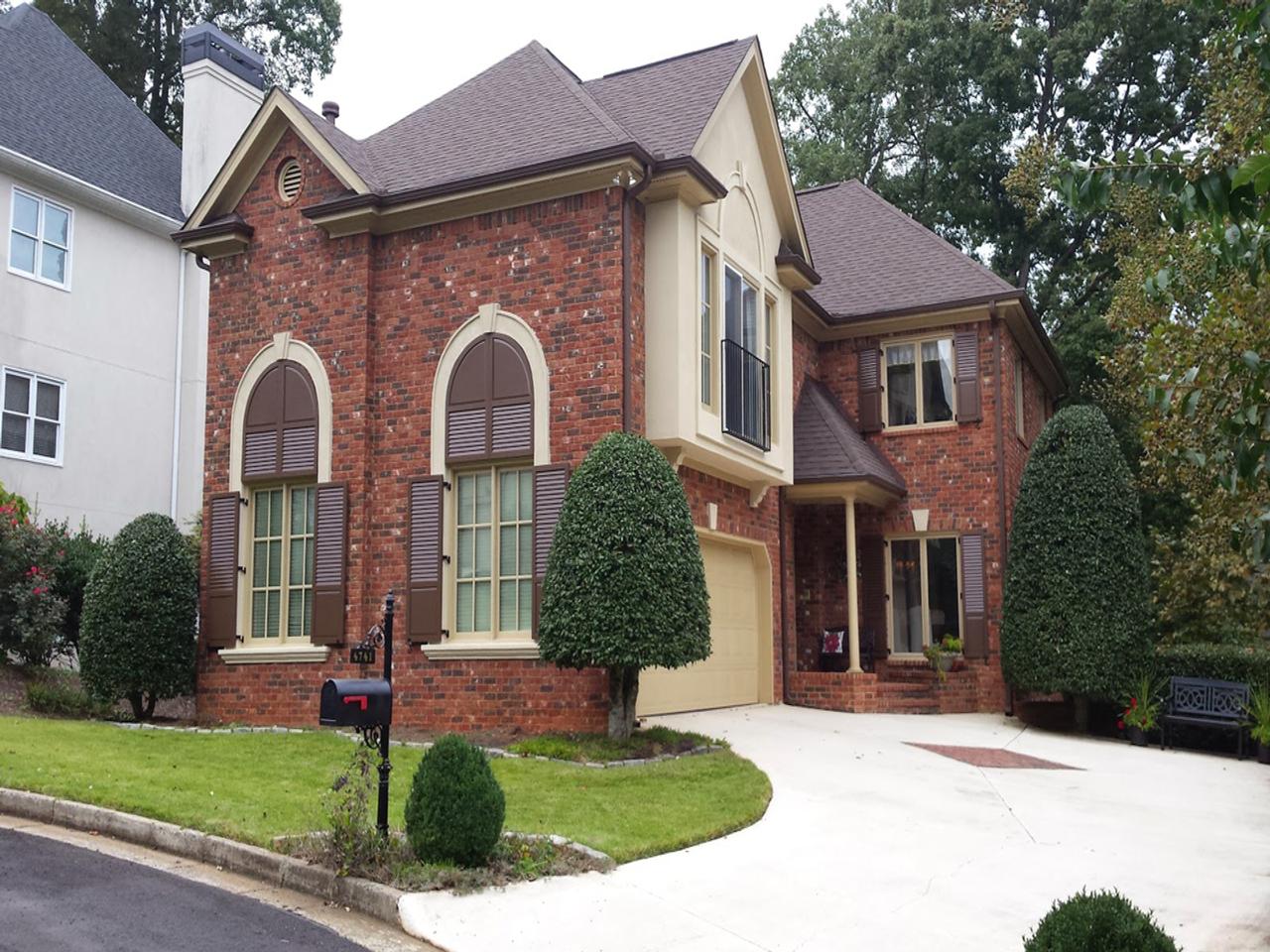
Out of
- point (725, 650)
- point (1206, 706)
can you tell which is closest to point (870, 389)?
point (725, 650)

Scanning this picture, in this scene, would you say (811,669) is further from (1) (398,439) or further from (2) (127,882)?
(2) (127,882)

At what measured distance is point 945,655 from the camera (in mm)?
17359

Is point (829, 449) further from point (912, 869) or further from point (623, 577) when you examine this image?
point (912, 869)

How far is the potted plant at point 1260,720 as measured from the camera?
43.9 feet

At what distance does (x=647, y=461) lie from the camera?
11594mm

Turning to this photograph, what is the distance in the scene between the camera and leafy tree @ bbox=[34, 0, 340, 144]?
34125 mm

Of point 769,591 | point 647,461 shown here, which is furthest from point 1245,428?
point 769,591

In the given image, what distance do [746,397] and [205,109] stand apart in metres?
14.4

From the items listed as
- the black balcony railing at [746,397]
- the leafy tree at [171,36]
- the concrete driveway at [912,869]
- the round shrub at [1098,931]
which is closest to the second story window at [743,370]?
the black balcony railing at [746,397]

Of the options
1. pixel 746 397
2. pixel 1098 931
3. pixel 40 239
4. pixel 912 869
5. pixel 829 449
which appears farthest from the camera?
pixel 40 239

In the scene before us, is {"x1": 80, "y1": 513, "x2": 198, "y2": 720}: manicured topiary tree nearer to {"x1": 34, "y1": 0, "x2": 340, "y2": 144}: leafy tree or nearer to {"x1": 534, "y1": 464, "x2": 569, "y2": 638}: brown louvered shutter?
{"x1": 534, "y1": 464, "x2": 569, "y2": 638}: brown louvered shutter

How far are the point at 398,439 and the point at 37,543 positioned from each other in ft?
17.9

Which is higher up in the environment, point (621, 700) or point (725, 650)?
point (725, 650)

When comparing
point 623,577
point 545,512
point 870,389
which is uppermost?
point 870,389
